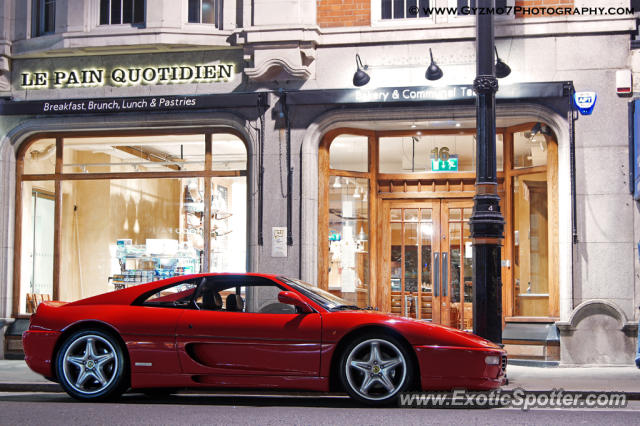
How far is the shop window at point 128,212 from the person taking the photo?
14930mm

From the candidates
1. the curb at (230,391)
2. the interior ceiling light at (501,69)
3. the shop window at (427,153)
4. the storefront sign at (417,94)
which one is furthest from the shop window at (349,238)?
the curb at (230,391)

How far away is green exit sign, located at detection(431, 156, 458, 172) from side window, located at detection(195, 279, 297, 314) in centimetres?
703

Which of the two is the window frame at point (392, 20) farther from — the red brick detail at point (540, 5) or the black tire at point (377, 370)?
the black tire at point (377, 370)

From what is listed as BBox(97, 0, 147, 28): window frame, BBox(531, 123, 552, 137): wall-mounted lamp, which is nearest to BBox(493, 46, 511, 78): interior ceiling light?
BBox(531, 123, 552, 137): wall-mounted lamp

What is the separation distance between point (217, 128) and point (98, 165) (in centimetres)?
228

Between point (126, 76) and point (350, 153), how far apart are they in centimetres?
401

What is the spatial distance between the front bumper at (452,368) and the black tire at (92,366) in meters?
2.75

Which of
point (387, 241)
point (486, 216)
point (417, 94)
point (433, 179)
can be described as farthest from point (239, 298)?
point (433, 179)

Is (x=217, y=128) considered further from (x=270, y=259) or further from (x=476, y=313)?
(x=476, y=313)

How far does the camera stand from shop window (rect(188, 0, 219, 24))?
48.8 feet

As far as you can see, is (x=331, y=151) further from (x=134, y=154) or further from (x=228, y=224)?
(x=134, y=154)

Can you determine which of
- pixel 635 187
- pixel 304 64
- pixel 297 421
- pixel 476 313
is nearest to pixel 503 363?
pixel 476 313

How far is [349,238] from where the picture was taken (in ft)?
49.1

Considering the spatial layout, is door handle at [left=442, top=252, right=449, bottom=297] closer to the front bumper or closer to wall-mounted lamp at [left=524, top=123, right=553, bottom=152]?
wall-mounted lamp at [left=524, top=123, right=553, bottom=152]
